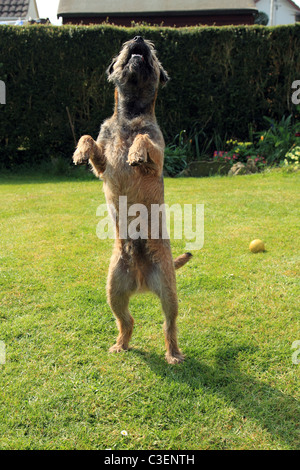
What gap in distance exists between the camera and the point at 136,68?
11.2ft

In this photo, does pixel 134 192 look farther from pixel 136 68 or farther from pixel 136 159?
pixel 136 68

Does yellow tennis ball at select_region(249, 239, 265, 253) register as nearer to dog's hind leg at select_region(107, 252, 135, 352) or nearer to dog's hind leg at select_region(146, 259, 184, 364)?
dog's hind leg at select_region(146, 259, 184, 364)

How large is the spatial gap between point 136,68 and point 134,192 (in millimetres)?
1104

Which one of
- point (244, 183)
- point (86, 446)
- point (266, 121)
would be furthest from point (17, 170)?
point (86, 446)

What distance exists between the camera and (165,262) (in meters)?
3.33

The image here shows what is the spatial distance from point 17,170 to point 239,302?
9.74 meters

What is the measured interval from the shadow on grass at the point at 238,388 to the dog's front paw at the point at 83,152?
1727 mm

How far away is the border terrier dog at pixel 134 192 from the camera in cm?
330

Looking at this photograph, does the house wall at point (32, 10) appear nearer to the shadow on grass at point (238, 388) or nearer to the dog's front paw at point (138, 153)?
the dog's front paw at point (138, 153)

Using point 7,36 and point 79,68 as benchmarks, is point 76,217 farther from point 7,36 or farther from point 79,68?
point 7,36

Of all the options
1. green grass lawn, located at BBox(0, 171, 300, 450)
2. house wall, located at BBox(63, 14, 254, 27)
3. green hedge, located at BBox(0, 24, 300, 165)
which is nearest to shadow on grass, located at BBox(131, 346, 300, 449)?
green grass lawn, located at BBox(0, 171, 300, 450)

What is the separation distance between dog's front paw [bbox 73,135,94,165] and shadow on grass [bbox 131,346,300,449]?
68.0 inches

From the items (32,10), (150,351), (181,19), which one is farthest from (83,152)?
(32,10)

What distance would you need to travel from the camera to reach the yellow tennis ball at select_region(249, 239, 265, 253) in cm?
539
